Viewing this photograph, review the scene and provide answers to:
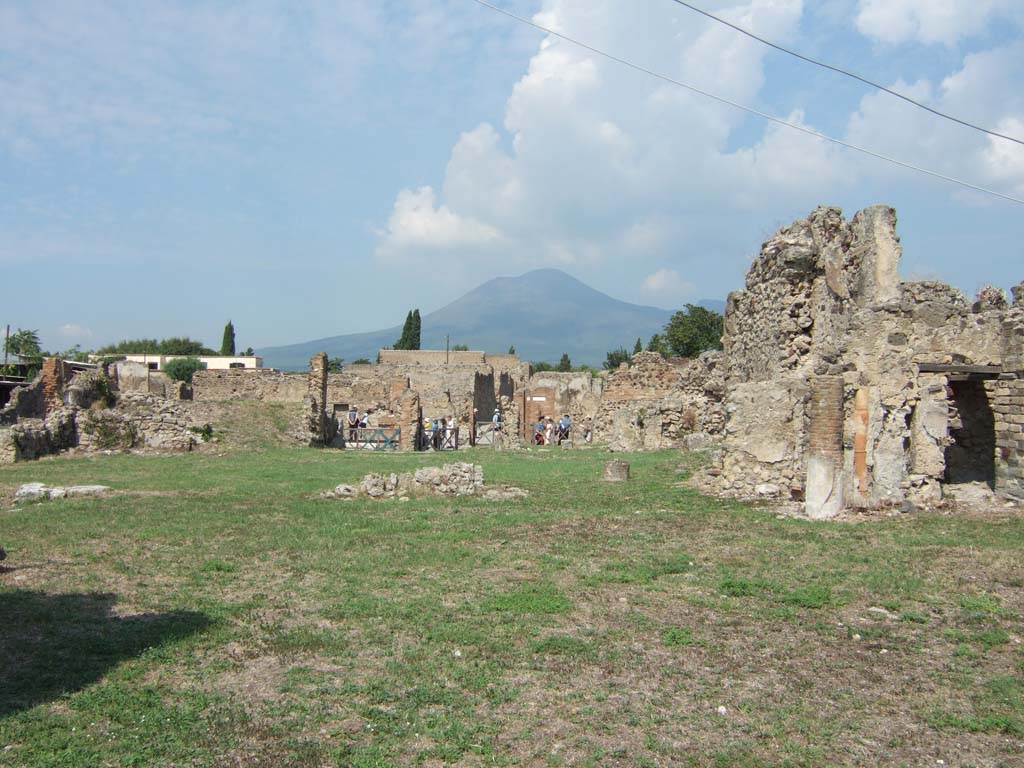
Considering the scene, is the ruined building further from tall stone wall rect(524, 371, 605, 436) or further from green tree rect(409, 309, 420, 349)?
green tree rect(409, 309, 420, 349)

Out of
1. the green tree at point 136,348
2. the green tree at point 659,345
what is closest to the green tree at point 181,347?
the green tree at point 136,348

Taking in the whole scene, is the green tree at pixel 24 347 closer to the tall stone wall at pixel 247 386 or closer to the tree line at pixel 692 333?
the tall stone wall at pixel 247 386

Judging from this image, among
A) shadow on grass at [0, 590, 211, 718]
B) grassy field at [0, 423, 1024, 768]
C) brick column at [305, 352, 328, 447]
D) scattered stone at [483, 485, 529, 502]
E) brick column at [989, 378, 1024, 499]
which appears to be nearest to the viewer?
grassy field at [0, 423, 1024, 768]

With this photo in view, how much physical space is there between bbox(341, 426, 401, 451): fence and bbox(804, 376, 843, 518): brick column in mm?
→ 19601

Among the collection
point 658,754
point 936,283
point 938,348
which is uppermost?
point 936,283

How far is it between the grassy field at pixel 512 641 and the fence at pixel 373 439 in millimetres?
18443

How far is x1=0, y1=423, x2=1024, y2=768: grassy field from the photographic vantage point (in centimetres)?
455

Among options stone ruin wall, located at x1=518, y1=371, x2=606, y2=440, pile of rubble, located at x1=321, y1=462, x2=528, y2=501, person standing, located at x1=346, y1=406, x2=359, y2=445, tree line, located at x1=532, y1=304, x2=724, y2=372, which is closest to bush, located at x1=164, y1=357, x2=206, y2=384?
tree line, located at x1=532, y1=304, x2=724, y2=372

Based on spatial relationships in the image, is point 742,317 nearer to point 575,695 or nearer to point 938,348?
point 938,348

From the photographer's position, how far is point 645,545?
387 inches

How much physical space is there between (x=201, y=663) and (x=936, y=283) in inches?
592

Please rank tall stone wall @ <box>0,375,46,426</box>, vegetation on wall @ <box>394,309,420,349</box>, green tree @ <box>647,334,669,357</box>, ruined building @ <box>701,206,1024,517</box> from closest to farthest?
ruined building @ <box>701,206,1024,517</box> < tall stone wall @ <box>0,375,46,426</box> < green tree @ <box>647,334,669,357</box> < vegetation on wall @ <box>394,309,420,349</box>

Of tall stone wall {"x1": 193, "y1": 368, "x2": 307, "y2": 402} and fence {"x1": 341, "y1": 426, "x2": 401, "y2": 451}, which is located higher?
tall stone wall {"x1": 193, "y1": 368, "x2": 307, "y2": 402}

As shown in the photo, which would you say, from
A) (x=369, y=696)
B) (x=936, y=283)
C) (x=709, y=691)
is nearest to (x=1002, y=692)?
(x=709, y=691)
